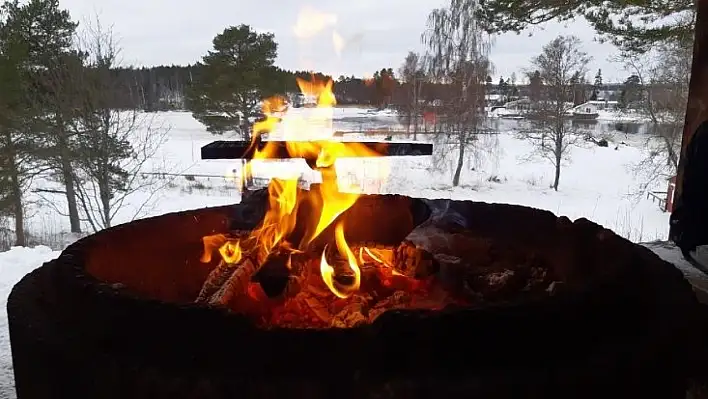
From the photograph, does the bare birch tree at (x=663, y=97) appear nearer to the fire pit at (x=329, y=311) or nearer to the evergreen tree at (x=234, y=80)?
the evergreen tree at (x=234, y=80)

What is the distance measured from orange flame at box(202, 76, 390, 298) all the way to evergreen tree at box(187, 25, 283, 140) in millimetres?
4681

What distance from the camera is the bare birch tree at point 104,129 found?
831 centimetres

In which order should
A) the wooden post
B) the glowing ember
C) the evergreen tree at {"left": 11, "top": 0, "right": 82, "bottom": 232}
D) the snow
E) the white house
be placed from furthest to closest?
1. the white house
2. the evergreen tree at {"left": 11, "top": 0, "right": 82, "bottom": 232}
3. the wooden post
4. the snow
5. the glowing ember

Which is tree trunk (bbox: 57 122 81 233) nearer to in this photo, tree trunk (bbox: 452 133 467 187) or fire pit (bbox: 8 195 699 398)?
tree trunk (bbox: 452 133 467 187)

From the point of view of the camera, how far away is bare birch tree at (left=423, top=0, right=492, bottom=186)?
10.3m

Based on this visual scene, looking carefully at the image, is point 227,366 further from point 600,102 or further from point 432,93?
point 600,102

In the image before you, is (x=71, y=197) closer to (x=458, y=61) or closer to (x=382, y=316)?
(x=458, y=61)

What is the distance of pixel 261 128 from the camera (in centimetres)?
214

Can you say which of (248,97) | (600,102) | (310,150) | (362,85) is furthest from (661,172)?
(310,150)

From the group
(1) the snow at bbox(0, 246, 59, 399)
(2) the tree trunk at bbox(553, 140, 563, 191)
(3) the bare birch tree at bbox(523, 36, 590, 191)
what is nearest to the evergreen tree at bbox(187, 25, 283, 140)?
(1) the snow at bbox(0, 246, 59, 399)

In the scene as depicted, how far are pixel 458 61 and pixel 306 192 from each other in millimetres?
9172

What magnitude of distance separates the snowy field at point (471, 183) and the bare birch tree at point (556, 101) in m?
0.48

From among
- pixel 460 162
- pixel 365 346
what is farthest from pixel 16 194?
pixel 365 346

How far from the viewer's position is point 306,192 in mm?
2172
